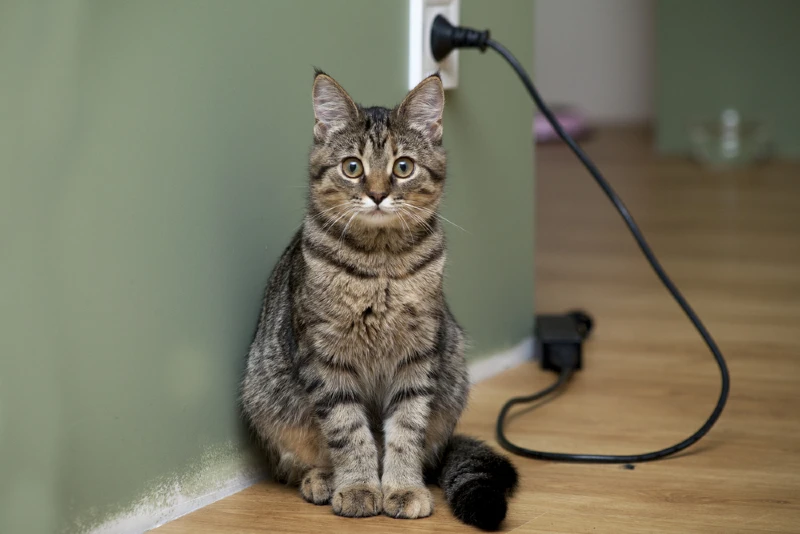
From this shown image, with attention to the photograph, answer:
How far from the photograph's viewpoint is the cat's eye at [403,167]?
1540mm

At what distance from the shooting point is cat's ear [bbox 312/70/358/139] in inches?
60.2

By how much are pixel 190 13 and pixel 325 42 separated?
→ 1.11 ft

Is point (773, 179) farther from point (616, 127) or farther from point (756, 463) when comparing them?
point (756, 463)

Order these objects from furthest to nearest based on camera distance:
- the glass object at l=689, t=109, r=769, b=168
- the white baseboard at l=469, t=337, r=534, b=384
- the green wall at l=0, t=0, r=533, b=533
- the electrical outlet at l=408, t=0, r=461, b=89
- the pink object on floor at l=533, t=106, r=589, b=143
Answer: the pink object on floor at l=533, t=106, r=589, b=143, the glass object at l=689, t=109, r=769, b=168, the white baseboard at l=469, t=337, r=534, b=384, the electrical outlet at l=408, t=0, r=461, b=89, the green wall at l=0, t=0, r=533, b=533

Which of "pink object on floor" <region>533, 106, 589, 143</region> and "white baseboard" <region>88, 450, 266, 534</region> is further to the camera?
"pink object on floor" <region>533, 106, 589, 143</region>

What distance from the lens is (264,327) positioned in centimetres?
168

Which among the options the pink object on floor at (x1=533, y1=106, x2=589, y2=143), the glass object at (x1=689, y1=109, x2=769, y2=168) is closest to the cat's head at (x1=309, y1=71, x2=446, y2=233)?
the glass object at (x1=689, y1=109, x2=769, y2=168)

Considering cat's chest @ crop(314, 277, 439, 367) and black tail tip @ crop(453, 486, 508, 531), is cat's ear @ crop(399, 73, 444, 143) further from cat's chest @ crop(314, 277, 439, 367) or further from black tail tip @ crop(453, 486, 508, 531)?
black tail tip @ crop(453, 486, 508, 531)

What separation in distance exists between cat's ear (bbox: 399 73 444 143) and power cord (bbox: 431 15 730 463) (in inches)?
18.6

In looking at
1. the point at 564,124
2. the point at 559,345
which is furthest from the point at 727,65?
the point at 559,345

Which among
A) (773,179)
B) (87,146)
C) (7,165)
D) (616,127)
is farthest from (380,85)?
(616,127)

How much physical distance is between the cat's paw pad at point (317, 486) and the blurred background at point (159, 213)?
13cm

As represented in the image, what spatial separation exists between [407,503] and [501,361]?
883 mm

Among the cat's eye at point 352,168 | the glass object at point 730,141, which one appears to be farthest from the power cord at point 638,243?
the glass object at point 730,141
